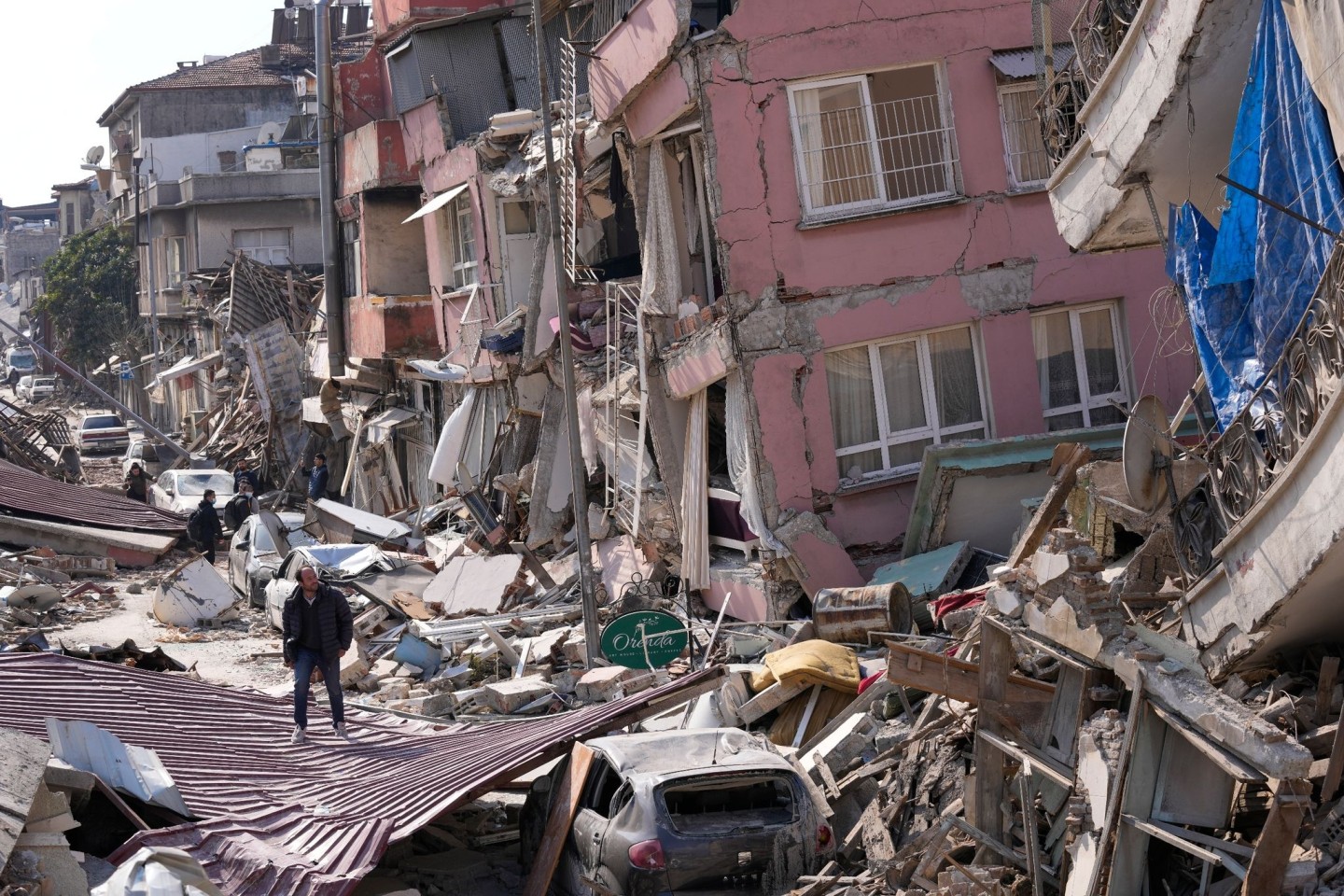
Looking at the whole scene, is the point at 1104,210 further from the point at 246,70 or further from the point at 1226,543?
the point at 246,70

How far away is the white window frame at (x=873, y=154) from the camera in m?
16.7

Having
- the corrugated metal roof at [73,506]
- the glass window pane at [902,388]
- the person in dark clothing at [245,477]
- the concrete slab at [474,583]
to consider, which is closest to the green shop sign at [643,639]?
the glass window pane at [902,388]

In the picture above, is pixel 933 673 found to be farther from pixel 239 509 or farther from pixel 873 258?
pixel 239 509

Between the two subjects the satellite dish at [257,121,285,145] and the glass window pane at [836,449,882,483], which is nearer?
the glass window pane at [836,449,882,483]

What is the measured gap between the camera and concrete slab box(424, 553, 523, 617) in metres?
20.6

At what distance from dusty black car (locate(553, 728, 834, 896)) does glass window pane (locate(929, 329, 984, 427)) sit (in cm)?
754

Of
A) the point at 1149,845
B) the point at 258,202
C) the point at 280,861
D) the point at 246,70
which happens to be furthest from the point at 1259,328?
the point at 246,70

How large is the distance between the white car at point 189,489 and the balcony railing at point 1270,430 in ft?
84.6

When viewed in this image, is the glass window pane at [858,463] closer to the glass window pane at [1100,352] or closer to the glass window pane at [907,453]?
the glass window pane at [907,453]

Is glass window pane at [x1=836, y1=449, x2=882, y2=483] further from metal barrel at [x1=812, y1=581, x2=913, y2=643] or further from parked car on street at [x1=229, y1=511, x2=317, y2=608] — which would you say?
parked car on street at [x1=229, y1=511, x2=317, y2=608]

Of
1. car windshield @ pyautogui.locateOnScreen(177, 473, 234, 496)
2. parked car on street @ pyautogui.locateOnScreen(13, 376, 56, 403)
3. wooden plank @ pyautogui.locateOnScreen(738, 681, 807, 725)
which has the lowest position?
wooden plank @ pyautogui.locateOnScreen(738, 681, 807, 725)

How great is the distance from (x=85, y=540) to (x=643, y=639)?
56.3 feet

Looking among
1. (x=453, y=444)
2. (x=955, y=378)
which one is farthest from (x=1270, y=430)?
(x=453, y=444)

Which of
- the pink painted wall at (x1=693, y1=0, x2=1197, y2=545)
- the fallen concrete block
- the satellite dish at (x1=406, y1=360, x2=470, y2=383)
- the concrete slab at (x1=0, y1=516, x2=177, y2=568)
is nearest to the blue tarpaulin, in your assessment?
the pink painted wall at (x1=693, y1=0, x2=1197, y2=545)
